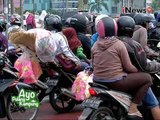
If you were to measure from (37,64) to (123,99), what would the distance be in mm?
2190

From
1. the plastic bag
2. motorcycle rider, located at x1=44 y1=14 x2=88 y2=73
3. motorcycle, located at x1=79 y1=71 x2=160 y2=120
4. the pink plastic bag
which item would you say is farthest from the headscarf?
motorcycle, located at x1=79 y1=71 x2=160 y2=120

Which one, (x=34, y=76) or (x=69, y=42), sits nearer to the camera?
(x=34, y=76)

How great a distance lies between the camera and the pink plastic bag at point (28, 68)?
24.7 ft

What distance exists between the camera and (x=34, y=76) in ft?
25.1

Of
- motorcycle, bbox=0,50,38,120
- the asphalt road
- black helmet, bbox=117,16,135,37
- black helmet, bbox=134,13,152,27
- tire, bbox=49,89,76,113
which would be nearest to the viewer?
black helmet, bbox=117,16,135,37

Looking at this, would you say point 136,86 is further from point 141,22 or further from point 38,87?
point 141,22

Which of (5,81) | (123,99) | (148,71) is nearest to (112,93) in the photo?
(123,99)

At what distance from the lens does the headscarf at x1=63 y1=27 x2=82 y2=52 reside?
8.35 meters

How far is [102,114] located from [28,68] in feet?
6.97

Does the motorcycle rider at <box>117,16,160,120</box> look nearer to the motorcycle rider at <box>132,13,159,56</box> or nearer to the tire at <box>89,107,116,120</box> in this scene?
the tire at <box>89,107,116,120</box>

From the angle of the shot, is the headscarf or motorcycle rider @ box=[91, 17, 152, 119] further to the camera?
the headscarf

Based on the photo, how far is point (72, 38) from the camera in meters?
8.43

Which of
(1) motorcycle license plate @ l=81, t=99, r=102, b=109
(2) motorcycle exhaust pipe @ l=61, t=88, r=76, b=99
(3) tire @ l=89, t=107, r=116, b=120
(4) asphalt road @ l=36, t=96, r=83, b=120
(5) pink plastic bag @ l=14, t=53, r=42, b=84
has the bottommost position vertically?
(4) asphalt road @ l=36, t=96, r=83, b=120

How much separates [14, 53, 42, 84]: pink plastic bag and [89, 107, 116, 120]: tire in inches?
74.8
